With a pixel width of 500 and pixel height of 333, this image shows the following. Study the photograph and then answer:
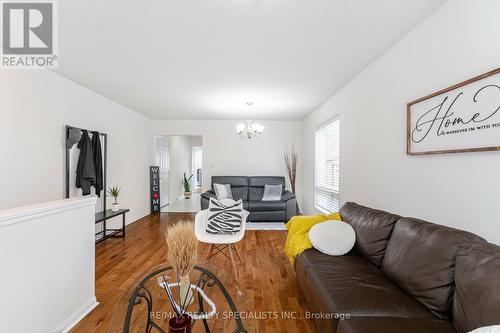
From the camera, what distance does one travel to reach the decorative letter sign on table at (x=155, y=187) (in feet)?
18.5

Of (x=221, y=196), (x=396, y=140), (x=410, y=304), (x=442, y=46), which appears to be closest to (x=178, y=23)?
(x=442, y=46)

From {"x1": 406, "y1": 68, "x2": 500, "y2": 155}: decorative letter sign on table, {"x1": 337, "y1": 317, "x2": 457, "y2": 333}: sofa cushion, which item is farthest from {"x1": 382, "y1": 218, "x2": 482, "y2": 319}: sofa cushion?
{"x1": 406, "y1": 68, "x2": 500, "y2": 155}: decorative letter sign on table

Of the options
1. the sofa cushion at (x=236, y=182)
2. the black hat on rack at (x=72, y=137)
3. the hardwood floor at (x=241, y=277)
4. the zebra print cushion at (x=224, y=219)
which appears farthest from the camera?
the sofa cushion at (x=236, y=182)

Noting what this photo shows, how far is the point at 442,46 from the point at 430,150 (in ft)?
2.56

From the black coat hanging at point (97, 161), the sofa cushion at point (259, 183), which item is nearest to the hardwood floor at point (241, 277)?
the black coat hanging at point (97, 161)

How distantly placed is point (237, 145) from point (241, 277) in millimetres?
3984

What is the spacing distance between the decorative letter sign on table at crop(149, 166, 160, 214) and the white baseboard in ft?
12.6

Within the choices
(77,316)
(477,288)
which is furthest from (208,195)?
(477,288)

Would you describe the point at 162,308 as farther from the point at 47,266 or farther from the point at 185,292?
the point at 47,266

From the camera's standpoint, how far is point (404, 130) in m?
2.12

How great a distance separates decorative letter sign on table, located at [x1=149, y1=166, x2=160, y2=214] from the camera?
5648mm

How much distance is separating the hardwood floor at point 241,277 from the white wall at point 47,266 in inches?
8.5

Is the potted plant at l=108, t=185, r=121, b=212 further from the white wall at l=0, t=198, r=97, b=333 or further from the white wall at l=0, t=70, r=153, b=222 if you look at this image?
the white wall at l=0, t=198, r=97, b=333

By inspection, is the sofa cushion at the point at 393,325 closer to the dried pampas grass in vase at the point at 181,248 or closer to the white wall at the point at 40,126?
the dried pampas grass in vase at the point at 181,248
